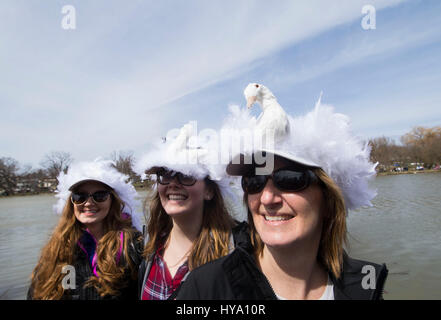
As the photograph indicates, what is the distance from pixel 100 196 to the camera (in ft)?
11.2

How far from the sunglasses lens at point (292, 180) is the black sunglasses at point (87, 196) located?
249cm

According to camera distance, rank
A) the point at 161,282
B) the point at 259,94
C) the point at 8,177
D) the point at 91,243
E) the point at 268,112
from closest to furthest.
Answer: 1. the point at 268,112
2. the point at 259,94
3. the point at 161,282
4. the point at 91,243
5. the point at 8,177

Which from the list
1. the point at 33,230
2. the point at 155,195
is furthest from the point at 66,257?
the point at 33,230

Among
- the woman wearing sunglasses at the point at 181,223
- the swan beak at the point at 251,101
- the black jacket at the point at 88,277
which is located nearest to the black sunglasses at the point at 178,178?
the woman wearing sunglasses at the point at 181,223

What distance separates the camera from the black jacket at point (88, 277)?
286 cm

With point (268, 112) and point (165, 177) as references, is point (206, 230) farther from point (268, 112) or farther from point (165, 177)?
point (268, 112)

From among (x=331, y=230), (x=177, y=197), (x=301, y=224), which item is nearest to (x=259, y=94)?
(x=301, y=224)

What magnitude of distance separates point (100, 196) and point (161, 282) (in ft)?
4.53

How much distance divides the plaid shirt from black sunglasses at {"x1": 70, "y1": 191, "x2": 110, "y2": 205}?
1.16 metres

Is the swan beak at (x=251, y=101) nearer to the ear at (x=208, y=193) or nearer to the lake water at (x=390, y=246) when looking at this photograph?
the ear at (x=208, y=193)

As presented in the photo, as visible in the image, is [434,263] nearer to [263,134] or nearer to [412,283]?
[412,283]

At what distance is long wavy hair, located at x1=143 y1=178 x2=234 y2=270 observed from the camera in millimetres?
2680

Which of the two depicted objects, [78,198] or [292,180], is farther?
[78,198]

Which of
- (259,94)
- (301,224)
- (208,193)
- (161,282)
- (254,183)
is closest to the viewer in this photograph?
(301,224)
